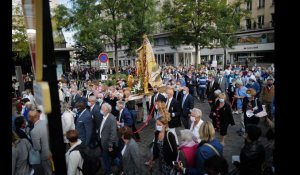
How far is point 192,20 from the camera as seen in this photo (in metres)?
32.9

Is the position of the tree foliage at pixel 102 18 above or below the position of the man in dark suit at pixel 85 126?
above

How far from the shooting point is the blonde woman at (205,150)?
14.0 feet

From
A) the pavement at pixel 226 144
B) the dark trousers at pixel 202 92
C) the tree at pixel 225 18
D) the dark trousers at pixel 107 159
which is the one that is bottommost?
the pavement at pixel 226 144

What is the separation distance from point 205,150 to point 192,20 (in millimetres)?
30412

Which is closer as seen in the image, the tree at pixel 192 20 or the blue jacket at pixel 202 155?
the blue jacket at pixel 202 155

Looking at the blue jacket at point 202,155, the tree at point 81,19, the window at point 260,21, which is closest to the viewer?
the blue jacket at point 202,155

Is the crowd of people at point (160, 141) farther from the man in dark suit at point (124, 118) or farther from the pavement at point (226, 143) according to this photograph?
the pavement at point (226, 143)

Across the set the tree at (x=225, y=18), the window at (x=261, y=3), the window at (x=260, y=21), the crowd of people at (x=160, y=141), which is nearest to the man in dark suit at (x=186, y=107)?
the crowd of people at (x=160, y=141)

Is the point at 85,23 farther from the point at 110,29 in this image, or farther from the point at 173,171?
the point at 173,171

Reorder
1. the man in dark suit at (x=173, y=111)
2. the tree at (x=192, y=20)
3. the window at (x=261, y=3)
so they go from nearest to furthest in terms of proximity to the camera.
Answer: the man in dark suit at (x=173, y=111)
the tree at (x=192, y=20)
the window at (x=261, y=3)

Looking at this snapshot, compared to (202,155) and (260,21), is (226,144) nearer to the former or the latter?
(202,155)

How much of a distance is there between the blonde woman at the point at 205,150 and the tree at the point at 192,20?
93.3 ft

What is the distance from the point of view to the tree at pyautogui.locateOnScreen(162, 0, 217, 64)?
1281 inches

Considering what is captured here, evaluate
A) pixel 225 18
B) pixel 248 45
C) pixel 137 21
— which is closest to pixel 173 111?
pixel 137 21
